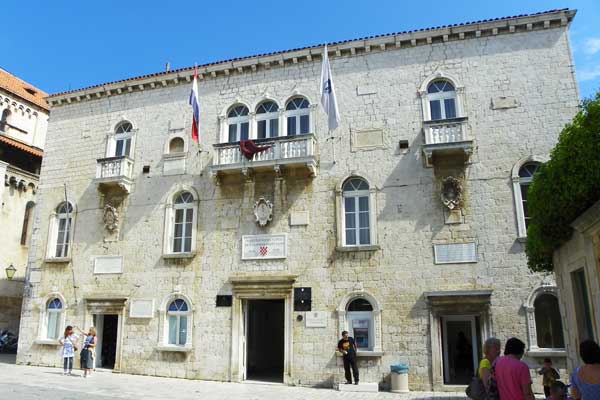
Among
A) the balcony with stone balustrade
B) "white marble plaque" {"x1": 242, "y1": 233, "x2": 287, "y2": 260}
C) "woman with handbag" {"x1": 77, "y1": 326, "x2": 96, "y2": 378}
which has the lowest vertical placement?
"woman with handbag" {"x1": 77, "y1": 326, "x2": 96, "y2": 378}

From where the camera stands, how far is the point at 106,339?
18250mm

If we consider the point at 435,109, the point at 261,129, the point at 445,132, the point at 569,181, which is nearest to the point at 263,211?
the point at 261,129

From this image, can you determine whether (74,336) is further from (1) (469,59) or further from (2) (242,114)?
(1) (469,59)

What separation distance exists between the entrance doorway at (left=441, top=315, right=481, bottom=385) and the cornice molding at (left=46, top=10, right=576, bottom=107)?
904 cm

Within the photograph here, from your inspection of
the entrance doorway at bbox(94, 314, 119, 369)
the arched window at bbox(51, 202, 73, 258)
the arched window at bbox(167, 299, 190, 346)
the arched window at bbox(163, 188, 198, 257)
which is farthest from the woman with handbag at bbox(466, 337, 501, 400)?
the arched window at bbox(51, 202, 73, 258)

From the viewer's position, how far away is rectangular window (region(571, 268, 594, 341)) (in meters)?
8.37

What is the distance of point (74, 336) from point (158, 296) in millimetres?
2866

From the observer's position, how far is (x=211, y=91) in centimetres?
1795

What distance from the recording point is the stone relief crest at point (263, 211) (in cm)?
1598

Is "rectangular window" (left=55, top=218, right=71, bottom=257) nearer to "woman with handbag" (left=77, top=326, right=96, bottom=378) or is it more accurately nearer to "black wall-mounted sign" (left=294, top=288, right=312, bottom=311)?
"woman with handbag" (left=77, top=326, right=96, bottom=378)

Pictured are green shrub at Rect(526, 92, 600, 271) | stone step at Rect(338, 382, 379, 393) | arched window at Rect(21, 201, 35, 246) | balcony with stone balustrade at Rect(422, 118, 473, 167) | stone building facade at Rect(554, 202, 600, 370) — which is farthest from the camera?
arched window at Rect(21, 201, 35, 246)

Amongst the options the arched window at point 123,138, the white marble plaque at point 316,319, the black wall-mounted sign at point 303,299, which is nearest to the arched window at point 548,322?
the white marble plaque at point 316,319

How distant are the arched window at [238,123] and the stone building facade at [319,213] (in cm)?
8

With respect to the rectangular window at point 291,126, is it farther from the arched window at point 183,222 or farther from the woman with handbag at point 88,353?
the woman with handbag at point 88,353
